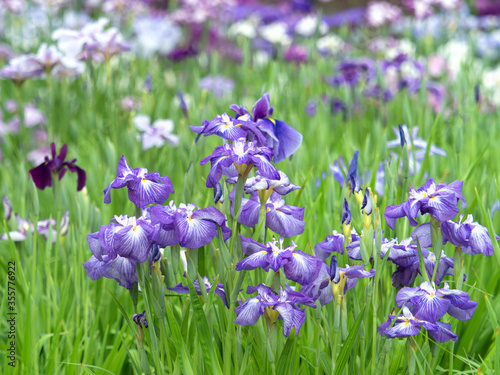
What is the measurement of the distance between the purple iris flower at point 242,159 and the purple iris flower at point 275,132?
16 cm

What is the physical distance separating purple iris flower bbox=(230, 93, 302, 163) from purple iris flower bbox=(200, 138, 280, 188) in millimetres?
157

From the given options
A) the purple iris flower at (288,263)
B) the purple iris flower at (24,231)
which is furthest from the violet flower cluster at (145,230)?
the purple iris flower at (24,231)

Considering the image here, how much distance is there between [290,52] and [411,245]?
17.9ft

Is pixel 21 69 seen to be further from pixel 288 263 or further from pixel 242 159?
pixel 288 263

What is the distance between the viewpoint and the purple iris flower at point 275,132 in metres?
1.31

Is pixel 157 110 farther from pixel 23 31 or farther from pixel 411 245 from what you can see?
pixel 23 31

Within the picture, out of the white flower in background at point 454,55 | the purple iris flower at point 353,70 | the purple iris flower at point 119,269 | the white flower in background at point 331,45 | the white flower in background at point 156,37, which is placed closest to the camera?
the purple iris flower at point 119,269

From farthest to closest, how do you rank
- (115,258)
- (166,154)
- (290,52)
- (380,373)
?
(290,52)
(166,154)
(380,373)
(115,258)

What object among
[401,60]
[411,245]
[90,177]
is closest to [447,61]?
[401,60]

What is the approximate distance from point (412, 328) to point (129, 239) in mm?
672

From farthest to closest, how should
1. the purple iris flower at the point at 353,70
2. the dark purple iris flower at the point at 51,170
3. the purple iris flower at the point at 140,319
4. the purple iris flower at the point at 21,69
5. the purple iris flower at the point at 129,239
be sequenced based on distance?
1. the purple iris flower at the point at 353,70
2. the purple iris flower at the point at 21,69
3. the dark purple iris flower at the point at 51,170
4. the purple iris flower at the point at 140,319
5. the purple iris flower at the point at 129,239

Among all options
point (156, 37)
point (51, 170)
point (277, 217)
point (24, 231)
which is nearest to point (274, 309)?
point (277, 217)

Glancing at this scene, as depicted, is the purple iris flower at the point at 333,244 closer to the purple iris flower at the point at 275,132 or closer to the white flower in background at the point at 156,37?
the purple iris flower at the point at 275,132

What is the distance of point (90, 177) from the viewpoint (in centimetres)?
274
